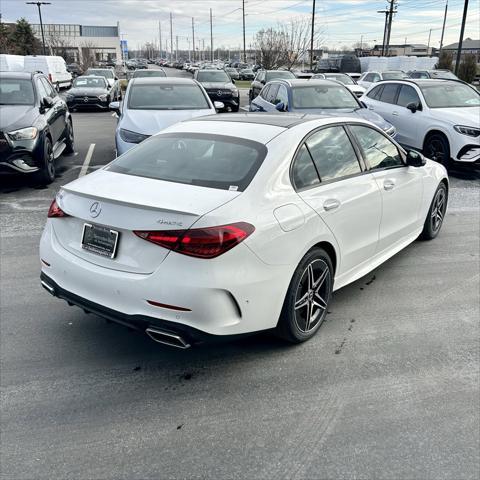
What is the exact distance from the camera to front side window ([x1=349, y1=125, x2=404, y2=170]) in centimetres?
431

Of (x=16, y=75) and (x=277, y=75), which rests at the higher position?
(x=16, y=75)

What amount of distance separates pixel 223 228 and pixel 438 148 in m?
8.11

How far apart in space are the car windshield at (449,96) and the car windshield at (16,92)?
25.3 ft

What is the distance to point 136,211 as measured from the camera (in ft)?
9.52

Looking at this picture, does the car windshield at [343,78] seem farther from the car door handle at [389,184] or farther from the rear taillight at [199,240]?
the rear taillight at [199,240]

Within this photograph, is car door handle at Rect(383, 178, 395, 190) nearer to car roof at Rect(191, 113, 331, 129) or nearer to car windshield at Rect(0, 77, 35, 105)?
car roof at Rect(191, 113, 331, 129)

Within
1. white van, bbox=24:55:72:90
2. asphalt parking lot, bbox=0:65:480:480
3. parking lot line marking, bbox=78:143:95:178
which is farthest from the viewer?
white van, bbox=24:55:72:90

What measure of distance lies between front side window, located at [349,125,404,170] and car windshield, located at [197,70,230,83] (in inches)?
661

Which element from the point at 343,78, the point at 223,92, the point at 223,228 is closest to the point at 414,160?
the point at 223,228

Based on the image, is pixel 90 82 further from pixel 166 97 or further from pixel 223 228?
pixel 223 228

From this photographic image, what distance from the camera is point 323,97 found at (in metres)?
10.6

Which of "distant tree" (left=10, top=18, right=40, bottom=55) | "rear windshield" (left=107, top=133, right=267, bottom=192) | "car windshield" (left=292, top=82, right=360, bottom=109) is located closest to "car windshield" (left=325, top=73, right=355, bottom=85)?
"car windshield" (left=292, top=82, right=360, bottom=109)

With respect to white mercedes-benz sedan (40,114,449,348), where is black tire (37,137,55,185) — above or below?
below

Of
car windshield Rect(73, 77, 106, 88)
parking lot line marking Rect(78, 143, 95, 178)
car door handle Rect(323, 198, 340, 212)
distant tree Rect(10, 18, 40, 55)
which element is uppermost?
distant tree Rect(10, 18, 40, 55)
